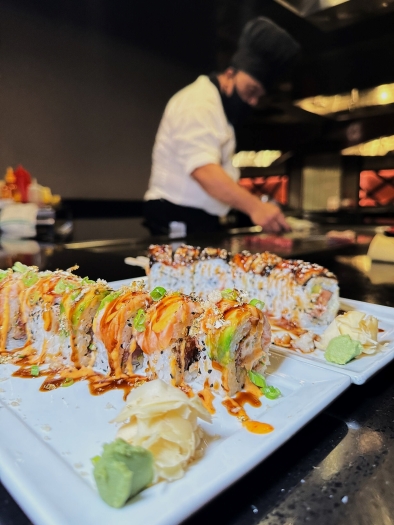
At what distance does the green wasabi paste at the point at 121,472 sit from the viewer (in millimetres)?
450

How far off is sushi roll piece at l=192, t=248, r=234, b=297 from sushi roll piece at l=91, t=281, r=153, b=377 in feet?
1.71

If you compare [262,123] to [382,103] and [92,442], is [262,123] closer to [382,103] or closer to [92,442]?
[382,103]

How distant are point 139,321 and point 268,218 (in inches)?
84.6

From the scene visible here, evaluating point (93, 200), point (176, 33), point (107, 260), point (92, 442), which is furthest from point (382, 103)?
point (92, 442)

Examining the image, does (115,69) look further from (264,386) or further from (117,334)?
(264,386)

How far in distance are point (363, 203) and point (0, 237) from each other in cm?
376

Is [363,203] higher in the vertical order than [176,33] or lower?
lower

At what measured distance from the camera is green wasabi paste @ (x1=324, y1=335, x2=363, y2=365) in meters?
0.84

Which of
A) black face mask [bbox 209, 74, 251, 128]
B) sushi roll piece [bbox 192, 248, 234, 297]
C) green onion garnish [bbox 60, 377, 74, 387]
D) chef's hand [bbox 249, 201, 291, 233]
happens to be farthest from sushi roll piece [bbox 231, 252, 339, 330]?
black face mask [bbox 209, 74, 251, 128]

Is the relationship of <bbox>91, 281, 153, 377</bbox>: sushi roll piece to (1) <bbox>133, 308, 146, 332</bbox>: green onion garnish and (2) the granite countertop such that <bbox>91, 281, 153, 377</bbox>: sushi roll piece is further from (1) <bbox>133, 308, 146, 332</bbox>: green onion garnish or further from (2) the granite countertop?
(2) the granite countertop

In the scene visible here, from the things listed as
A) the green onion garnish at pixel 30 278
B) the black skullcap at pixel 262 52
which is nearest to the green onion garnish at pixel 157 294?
the green onion garnish at pixel 30 278

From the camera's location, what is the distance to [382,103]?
452 cm

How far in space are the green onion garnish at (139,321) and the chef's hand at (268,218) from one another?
207cm

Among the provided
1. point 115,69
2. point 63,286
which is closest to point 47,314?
point 63,286
